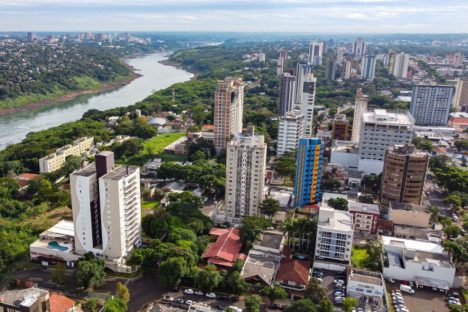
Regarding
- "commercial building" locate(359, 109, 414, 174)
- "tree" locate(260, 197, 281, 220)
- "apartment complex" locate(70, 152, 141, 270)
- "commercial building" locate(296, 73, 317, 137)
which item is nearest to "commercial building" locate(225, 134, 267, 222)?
"tree" locate(260, 197, 281, 220)

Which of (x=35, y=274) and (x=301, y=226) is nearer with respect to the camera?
(x=35, y=274)

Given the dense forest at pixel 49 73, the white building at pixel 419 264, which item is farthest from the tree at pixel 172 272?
the dense forest at pixel 49 73

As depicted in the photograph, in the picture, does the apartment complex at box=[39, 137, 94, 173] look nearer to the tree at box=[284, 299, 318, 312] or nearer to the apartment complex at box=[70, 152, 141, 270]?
the apartment complex at box=[70, 152, 141, 270]

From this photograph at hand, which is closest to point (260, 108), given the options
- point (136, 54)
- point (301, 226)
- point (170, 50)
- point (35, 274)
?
point (301, 226)

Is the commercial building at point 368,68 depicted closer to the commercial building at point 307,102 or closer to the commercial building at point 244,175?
the commercial building at point 307,102

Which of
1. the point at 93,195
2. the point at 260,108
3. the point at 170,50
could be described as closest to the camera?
the point at 93,195

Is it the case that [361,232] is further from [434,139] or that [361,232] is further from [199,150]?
[434,139]
